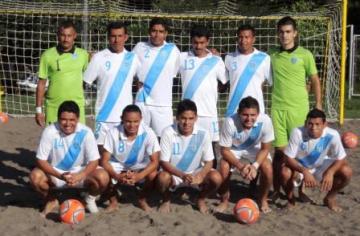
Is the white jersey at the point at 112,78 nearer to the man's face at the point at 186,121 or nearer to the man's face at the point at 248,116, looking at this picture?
the man's face at the point at 186,121

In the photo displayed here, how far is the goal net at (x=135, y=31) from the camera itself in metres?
12.9

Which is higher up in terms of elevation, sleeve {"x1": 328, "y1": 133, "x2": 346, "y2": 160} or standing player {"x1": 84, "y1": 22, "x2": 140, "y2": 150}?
standing player {"x1": 84, "y1": 22, "x2": 140, "y2": 150}

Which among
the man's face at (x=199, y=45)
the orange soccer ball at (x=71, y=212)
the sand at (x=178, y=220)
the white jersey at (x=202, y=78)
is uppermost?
the man's face at (x=199, y=45)

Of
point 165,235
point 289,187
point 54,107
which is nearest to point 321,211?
point 289,187

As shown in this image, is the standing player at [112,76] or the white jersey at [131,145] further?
the standing player at [112,76]

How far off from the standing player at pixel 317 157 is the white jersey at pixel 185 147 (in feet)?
2.56

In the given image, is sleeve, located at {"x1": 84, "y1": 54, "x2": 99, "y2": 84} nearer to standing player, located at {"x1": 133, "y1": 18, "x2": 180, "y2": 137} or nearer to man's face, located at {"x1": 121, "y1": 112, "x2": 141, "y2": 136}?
standing player, located at {"x1": 133, "y1": 18, "x2": 180, "y2": 137}

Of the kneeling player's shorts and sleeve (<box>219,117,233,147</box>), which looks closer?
sleeve (<box>219,117,233,147</box>)

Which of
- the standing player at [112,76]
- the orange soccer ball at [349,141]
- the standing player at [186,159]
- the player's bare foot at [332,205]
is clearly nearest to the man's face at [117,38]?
the standing player at [112,76]

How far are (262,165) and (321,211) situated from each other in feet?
2.42

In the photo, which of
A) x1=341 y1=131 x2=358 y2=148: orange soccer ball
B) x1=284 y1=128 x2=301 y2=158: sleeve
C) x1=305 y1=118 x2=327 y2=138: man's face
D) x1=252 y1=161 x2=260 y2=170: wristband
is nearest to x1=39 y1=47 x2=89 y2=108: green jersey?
x1=252 y1=161 x2=260 y2=170: wristband

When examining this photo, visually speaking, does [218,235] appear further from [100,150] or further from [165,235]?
[100,150]

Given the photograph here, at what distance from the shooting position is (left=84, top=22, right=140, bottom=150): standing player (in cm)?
662

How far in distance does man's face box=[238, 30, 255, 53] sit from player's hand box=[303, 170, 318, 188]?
1.46 metres
